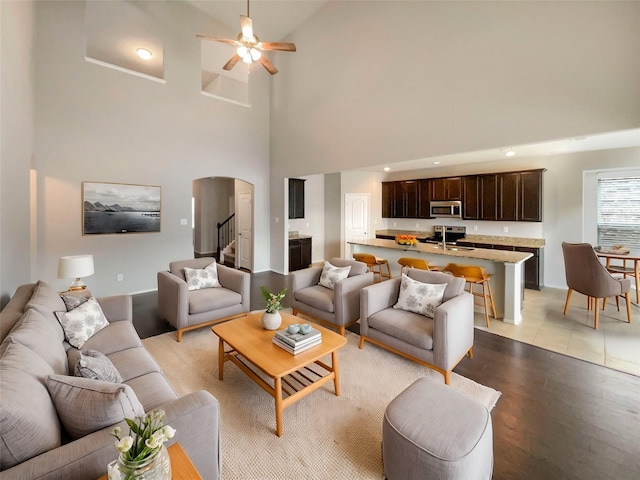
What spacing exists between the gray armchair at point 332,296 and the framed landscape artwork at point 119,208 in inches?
133

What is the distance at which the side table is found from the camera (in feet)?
3.59

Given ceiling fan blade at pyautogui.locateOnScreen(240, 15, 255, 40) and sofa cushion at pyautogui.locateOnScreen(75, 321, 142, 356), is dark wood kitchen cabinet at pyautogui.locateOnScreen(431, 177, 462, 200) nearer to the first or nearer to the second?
ceiling fan blade at pyautogui.locateOnScreen(240, 15, 255, 40)

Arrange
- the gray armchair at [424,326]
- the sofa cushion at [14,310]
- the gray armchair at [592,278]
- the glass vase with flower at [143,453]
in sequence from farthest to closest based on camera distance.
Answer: the gray armchair at [592,278] < the gray armchair at [424,326] < the sofa cushion at [14,310] < the glass vase with flower at [143,453]

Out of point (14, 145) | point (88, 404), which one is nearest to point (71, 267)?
point (14, 145)

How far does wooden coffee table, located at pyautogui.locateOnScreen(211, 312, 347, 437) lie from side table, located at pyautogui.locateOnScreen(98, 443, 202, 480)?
82cm

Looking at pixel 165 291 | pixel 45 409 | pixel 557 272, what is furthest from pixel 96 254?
pixel 557 272

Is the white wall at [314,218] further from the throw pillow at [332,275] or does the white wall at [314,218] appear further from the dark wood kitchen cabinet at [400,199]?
the throw pillow at [332,275]

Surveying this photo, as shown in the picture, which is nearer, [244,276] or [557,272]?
[244,276]

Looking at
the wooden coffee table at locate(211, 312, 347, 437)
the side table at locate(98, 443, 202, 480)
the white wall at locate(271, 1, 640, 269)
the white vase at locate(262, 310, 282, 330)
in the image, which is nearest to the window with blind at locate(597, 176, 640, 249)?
the white wall at locate(271, 1, 640, 269)

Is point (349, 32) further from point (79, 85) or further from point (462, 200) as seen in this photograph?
point (79, 85)

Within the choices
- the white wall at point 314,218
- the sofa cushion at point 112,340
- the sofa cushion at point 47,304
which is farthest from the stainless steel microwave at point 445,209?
the sofa cushion at point 47,304

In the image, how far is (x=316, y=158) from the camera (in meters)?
6.14

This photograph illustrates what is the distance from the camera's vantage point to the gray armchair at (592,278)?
12.1ft

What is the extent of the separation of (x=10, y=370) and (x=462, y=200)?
735 centimetres
